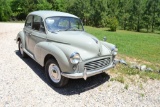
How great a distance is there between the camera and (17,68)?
5.82 m

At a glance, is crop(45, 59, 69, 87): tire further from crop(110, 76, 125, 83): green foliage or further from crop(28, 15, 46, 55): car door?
crop(110, 76, 125, 83): green foliage

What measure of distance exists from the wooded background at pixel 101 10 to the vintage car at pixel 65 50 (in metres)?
28.5

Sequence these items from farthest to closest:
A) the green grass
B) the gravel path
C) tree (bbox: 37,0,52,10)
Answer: tree (bbox: 37,0,52,10) < the green grass < the gravel path

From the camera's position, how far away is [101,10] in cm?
3494

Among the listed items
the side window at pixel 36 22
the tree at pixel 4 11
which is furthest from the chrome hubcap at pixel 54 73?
the tree at pixel 4 11

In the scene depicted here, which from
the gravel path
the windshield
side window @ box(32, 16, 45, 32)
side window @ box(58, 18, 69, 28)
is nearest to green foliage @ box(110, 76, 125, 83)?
the gravel path

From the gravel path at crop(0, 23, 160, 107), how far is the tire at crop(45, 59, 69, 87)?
0.52ft

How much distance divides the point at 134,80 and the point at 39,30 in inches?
134

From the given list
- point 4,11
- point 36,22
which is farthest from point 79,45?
point 4,11

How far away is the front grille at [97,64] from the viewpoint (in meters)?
4.18

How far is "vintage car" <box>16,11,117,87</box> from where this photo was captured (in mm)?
4055

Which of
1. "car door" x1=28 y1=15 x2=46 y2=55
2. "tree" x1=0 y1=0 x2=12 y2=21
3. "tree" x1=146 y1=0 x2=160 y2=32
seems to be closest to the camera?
"car door" x1=28 y1=15 x2=46 y2=55

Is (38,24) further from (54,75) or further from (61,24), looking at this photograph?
(54,75)

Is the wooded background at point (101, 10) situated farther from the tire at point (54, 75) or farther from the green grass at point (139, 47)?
the tire at point (54, 75)
